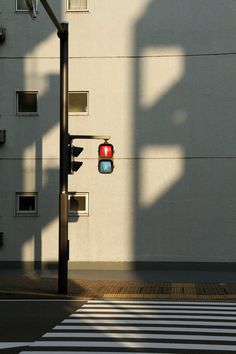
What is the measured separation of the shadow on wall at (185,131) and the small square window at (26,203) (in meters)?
3.30

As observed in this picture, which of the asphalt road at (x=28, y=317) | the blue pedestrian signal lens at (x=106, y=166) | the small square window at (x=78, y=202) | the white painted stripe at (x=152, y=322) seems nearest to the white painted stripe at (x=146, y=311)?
the asphalt road at (x=28, y=317)

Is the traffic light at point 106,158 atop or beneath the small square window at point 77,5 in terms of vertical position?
beneath

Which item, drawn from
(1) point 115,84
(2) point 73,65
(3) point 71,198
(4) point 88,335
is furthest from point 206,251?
(4) point 88,335

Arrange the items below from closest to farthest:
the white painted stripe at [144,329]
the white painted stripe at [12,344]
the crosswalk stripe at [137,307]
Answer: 1. the white painted stripe at [12,344]
2. the white painted stripe at [144,329]
3. the crosswalk stripe at [137,307]

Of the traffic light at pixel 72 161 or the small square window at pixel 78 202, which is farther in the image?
the small square window at pixel 78 202

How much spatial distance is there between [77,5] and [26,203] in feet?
22.0

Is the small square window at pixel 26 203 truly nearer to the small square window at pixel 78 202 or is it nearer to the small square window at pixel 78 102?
the small square window at pixel 78 202

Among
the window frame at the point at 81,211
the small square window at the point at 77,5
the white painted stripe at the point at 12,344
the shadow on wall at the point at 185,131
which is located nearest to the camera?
the white painted stripe at the point at 12,344

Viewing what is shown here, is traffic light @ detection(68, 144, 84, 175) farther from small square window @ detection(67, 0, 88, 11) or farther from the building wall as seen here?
small square window @ detection(67, 0, 88, 11)

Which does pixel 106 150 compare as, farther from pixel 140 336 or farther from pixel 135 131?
pixel 140 336

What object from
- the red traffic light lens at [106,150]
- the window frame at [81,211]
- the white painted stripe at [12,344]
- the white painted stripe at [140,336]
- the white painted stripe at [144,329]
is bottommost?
the white painted stripe at [144,329]

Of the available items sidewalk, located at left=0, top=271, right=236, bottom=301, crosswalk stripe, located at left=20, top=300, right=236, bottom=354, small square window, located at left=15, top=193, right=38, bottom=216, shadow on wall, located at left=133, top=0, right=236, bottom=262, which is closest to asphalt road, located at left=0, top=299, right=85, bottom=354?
crosswalk stripe, located at left=20, top=300, right=236, bottom=354

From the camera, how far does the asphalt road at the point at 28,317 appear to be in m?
9.55

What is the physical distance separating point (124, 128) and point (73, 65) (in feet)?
8.78
